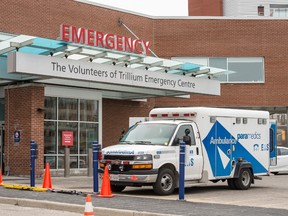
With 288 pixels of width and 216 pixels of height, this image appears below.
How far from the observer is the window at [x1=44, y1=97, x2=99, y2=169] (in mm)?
23781

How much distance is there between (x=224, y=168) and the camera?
16.7 m

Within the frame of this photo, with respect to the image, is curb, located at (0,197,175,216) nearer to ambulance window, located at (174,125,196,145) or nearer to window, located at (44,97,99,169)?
ambulance window, located at (174,125,196,145)

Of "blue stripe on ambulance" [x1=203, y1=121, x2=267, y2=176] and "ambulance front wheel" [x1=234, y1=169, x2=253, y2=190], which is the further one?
"ambulance front wheel" [x1=234, y1=169, x2=253, y2=190]

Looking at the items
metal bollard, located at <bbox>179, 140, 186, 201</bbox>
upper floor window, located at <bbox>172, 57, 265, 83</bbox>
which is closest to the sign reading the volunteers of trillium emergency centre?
upper floor window, located at <bbox>172, 57, 265, 83</bbox>

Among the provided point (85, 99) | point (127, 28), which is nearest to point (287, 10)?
point (127, 28)

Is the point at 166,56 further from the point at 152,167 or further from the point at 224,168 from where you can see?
the point at 152,167

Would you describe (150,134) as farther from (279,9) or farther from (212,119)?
(279,9)

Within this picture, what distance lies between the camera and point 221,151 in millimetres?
16609

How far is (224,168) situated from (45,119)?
31.5 feet

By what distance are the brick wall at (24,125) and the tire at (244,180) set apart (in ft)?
27.0

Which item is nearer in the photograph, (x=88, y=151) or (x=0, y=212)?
(x=0, y=212)

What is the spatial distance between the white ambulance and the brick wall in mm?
6296

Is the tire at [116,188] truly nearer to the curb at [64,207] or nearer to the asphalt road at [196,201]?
the asphalt road at [196,201]

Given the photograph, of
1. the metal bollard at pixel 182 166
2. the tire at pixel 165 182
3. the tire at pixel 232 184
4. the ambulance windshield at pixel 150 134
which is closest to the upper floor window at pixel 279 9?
the tire at pixel 232 184
